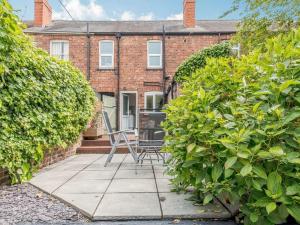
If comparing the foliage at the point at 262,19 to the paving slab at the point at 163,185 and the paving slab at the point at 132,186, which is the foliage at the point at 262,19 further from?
the paving slab at the point at 132,186

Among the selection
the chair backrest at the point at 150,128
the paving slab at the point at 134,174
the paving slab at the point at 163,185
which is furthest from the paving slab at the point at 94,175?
the chair backrest at the point at 150,128

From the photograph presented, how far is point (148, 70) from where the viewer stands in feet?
42.1

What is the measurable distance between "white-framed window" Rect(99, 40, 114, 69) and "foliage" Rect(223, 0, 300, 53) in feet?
21.3

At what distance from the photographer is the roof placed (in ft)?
42.5

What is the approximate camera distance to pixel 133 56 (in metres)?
12.9

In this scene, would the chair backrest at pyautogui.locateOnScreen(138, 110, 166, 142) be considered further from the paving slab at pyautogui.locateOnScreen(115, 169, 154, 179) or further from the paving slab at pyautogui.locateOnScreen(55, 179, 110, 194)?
the paving slab at pyautogui.locateOnScreen(55, 179, 110, 194)

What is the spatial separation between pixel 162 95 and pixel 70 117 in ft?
25.4

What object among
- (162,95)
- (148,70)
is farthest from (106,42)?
(162,95)

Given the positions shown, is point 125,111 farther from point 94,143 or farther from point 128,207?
point 128,207

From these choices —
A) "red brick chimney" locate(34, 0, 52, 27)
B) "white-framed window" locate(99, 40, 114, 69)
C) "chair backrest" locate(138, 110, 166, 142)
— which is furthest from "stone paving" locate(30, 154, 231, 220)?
"red brick chimney" locate(34, 0, 52, 27)

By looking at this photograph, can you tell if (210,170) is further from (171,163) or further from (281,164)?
(171,163)

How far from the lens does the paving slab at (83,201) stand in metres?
2.37

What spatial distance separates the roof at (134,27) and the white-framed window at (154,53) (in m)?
0.53

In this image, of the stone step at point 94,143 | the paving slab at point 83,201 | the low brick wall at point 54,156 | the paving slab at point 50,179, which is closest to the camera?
the paving slab at point 83,201
